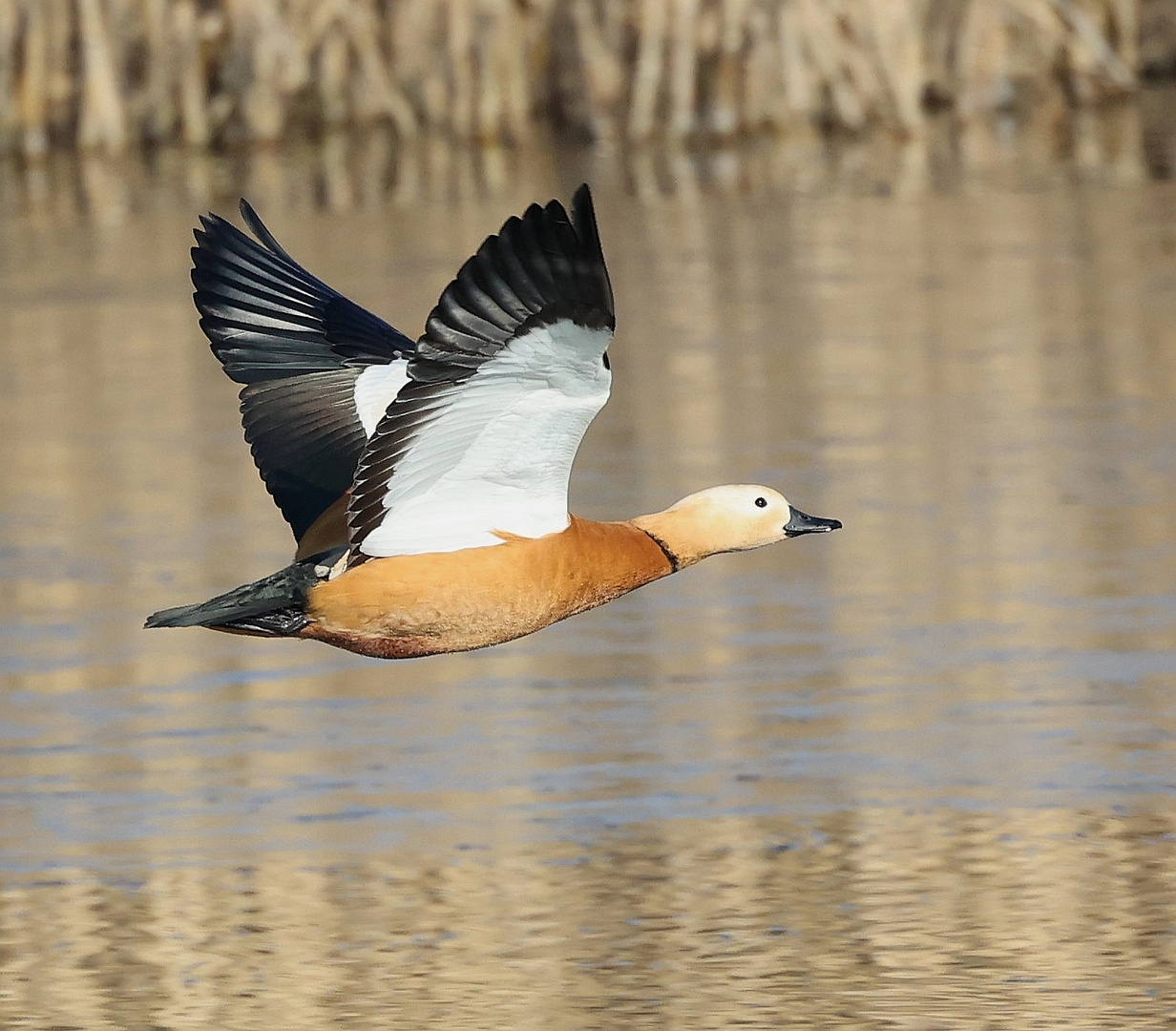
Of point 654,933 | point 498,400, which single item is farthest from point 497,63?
point 498,400

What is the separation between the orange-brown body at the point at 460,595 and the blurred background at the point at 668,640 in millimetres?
931

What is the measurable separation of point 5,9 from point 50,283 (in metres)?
4.79

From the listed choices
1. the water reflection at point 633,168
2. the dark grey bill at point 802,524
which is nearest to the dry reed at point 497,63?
the water reflection at point 633,168

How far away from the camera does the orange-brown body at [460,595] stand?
24.9ft

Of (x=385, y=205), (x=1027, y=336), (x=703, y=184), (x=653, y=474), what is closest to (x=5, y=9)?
(x=385, y=205)

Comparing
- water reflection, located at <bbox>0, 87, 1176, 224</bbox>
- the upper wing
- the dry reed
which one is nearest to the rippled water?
the upper wing

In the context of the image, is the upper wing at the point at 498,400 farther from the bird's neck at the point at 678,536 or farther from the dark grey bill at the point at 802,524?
the dark grey bill at the point at 802,524

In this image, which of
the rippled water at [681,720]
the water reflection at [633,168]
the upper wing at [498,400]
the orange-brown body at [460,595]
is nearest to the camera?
the upper wing at [498,400]

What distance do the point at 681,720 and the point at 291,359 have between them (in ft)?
7.69

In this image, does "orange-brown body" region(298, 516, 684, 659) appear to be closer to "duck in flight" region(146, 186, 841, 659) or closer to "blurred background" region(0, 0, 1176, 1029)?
"duck in flight" region(146, 186, 841, 659)

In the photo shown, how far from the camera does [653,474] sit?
13945 millimetres

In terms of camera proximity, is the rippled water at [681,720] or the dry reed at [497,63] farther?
the dry reed at [497,63]

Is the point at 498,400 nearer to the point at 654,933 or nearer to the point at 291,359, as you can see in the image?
the point at 291,359

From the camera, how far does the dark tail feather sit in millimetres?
7422
